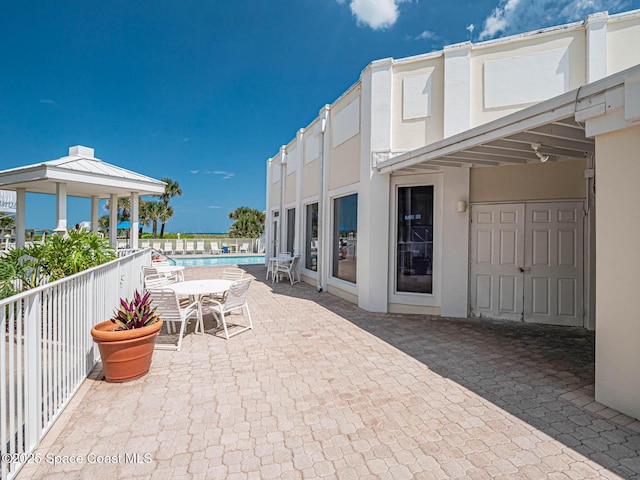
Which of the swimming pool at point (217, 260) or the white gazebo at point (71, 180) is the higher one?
the white gazebo at point (71, 180)

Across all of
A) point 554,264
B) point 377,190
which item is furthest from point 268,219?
point 554,264

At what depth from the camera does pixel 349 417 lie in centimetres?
291

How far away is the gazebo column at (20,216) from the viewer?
9.26m

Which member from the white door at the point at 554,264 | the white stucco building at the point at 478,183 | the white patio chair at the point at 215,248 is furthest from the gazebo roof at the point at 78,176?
the white patio chair at the point at 215,248

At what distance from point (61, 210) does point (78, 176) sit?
100 cm

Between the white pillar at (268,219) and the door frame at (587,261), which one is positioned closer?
the door frame at (587,261)

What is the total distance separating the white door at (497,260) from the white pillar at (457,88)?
181cm

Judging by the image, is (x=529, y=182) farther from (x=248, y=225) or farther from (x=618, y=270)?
(x=248, y=225)

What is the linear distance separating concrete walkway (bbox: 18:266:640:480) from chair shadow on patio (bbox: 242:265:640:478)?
0.02 meters

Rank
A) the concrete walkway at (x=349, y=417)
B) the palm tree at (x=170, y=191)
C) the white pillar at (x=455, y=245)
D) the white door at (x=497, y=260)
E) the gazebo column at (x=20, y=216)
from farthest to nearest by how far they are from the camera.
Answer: the palm tree at (x=170, y=191) < the gazebo column at (x=20, y=216) < the white pillar at (x=455, y=245) < the white door at (x=497, y=260) < the concrete walkway at (x=349, y=417)

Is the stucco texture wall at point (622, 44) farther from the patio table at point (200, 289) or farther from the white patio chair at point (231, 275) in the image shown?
the white patio chair at point (231, 275)

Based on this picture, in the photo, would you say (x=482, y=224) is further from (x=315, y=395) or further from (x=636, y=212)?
(x=315, y=395)

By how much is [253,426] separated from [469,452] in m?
1.79

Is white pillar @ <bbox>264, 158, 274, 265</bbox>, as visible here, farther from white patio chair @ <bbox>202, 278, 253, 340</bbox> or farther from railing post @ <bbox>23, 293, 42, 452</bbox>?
railing post @ <bbox>23, 293, 42, 452</bbox>
